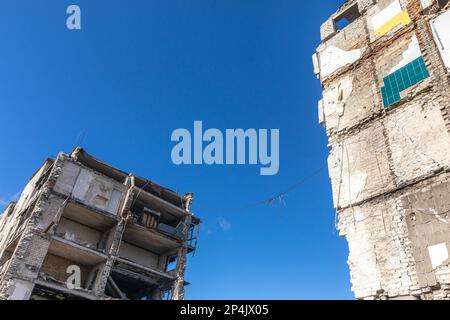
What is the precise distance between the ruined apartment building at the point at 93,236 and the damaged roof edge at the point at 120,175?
0.23 ft

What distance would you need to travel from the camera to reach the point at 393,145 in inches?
443

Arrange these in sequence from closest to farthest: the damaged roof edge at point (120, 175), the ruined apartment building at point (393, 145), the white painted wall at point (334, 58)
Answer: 1. the ruined apartment building at point (393, 145)
2. the white painted wall at point (334, 58)
3. the damaged roof edge at point (120, 175)

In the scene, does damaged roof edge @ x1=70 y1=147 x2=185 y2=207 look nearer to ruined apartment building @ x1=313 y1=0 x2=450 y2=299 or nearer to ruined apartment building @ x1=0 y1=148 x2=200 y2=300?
ruined apartment building @ x1=0 y1=148 x2=200 y2=300

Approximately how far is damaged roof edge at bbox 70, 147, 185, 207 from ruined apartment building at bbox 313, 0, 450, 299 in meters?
17.3

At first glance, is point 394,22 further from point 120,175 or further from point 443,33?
point 120,175

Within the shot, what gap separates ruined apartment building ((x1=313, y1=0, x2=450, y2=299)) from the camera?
949 centimetres

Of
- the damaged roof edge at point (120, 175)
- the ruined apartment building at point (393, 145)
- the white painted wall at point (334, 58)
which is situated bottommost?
the ruined apartment building at point (393, 145)

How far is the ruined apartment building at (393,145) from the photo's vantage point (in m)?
9.49

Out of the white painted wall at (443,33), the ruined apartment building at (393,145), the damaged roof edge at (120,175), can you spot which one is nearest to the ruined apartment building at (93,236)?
the damaged roof edge at (120,175)

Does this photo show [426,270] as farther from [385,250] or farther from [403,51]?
[403,51]

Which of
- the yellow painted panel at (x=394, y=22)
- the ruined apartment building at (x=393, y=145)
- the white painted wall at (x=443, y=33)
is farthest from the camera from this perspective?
the yellow painted panel at (x=394, y=22)

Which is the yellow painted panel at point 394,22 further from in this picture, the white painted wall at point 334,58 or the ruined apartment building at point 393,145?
the white painted wall at point 334,58

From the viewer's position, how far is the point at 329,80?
581 inches

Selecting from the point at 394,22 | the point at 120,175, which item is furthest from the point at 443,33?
the point at 120,175
